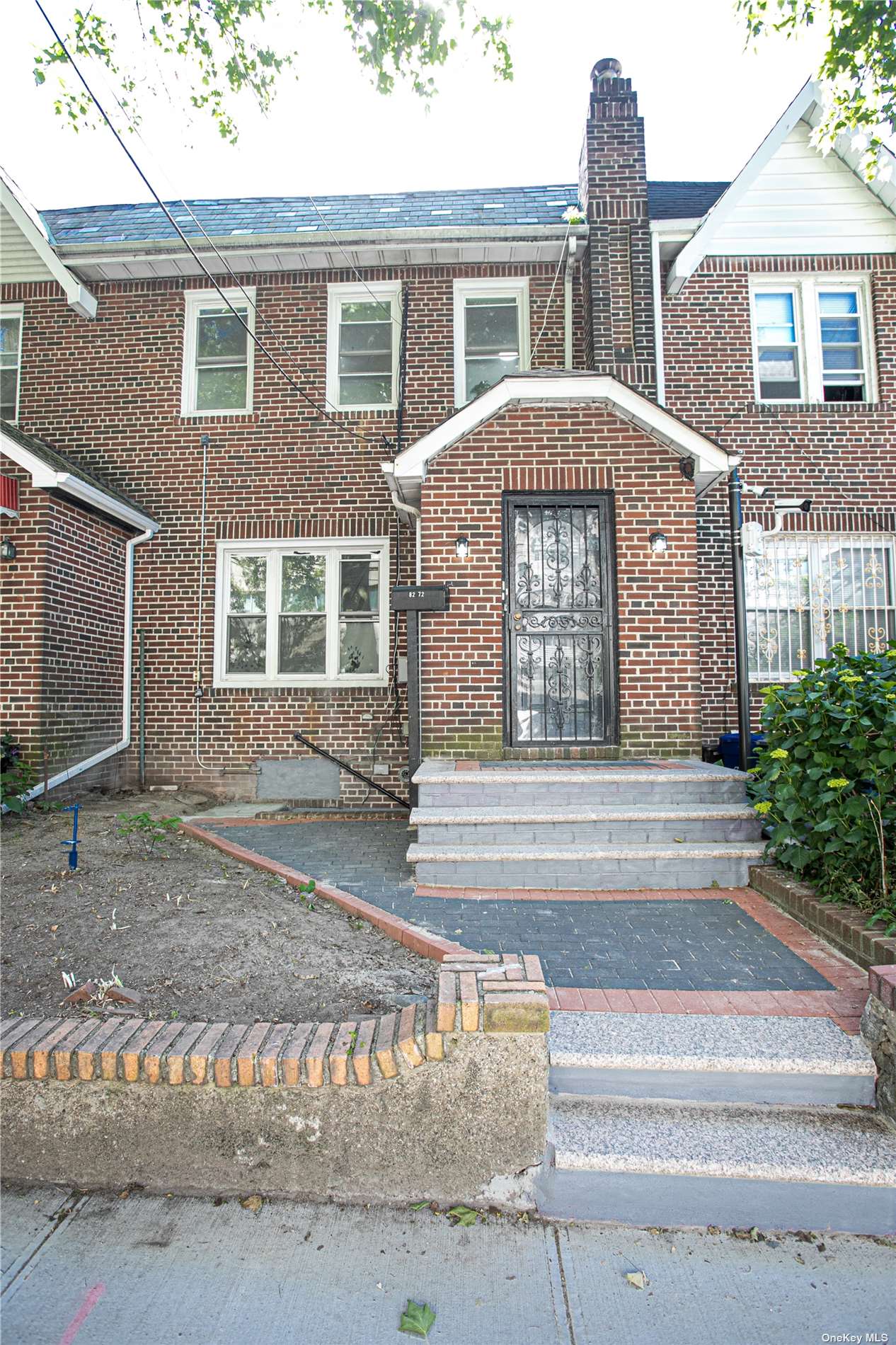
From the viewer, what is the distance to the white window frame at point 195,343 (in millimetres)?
9188

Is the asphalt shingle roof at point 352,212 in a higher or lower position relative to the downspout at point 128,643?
higher

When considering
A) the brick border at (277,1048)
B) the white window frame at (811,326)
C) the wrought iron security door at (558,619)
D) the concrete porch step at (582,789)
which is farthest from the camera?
the white window frame at (811,326)

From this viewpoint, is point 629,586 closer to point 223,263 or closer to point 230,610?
point 230,610

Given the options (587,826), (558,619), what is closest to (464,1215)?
(587,826)

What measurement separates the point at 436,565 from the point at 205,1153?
5.13 meters

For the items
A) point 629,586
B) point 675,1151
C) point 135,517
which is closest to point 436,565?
point 629,586

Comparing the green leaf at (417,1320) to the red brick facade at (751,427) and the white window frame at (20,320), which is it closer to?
the red brick facade at (751,427)

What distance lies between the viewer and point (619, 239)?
8703 mm

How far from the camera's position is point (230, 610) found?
9.15 meters

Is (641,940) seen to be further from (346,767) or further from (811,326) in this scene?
(811,326)

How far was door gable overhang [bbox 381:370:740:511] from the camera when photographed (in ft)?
21.6

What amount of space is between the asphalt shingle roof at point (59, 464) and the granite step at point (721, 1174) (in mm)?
7568

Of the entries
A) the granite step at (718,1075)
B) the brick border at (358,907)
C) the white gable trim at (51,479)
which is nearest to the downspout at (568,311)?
the white gable trim at (51,479)

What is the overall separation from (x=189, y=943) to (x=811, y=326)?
9.75 metres
